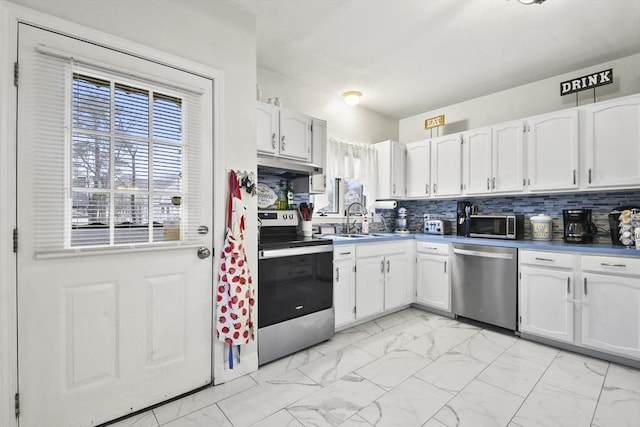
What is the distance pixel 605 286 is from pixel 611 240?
64cm

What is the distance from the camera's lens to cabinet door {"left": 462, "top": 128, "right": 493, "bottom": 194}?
3.32 meters

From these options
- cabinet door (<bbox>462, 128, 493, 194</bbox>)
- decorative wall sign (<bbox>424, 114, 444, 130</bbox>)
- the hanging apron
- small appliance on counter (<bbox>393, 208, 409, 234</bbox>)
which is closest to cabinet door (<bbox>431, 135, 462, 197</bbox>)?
cabinet door (<bbox>462, 128, 493, 194</bbox>)

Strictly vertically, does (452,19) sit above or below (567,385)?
above

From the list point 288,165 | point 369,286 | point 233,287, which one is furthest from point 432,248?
point 233,287

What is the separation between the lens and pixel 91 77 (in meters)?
1.62

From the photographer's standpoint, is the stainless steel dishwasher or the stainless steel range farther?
the stainless steel dishwasher

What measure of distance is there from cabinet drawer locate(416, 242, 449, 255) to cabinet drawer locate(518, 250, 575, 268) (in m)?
0.72

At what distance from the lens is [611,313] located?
2.33 meters

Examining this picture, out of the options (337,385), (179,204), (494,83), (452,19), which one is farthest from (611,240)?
(179,204)

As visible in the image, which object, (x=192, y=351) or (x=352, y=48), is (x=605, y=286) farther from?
(x=192, y=351)

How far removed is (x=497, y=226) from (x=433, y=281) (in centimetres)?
92

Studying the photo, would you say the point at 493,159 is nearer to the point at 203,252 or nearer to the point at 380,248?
the point at 380,248

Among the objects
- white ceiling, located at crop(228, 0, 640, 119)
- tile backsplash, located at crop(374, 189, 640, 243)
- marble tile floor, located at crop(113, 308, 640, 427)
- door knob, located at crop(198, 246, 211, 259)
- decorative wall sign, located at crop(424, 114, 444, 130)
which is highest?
white ceiling, located at crop(228, 0, 640, 119)

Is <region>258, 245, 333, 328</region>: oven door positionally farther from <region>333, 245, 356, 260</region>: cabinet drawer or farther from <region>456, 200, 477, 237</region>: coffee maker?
<region>456, 200, 477, 237</region>: coffee maker
